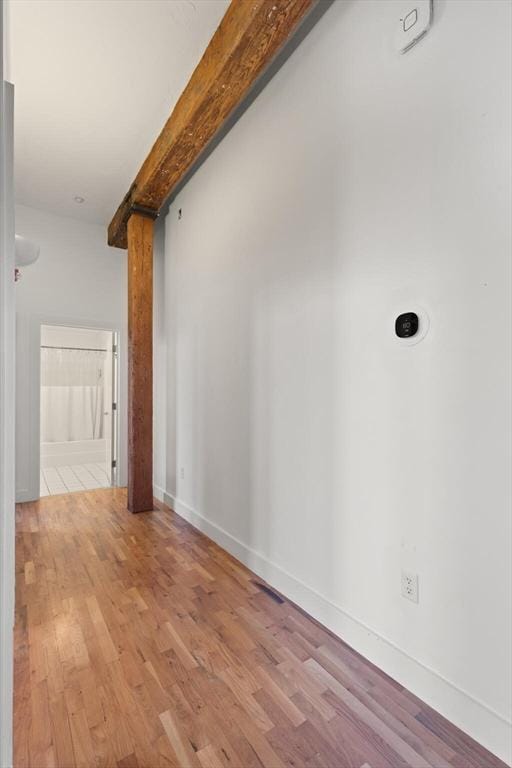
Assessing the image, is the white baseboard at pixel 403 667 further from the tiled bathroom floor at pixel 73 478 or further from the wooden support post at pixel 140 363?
the tiled bathroom floor at pixel 73 478

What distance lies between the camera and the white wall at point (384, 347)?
121cm

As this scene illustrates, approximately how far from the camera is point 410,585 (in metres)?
1.41

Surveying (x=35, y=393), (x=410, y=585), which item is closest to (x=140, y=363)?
(x=35, y=393)

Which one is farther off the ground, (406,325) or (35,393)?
(406,325)

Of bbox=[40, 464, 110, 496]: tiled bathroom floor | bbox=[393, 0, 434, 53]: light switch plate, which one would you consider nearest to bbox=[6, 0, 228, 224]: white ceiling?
bbox=[393, 0, 434, 53]: light switch plate

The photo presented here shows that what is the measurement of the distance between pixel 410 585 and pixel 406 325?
3.35 ft

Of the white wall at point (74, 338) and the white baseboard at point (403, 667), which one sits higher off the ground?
the white wall at point (74, 338)

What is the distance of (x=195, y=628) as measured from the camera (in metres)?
1.77

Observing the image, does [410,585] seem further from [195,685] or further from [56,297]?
[56,297]

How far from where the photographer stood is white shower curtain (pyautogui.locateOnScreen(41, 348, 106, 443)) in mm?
6281

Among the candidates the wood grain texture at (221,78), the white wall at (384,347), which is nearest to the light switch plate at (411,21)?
the white wall at (384,347)

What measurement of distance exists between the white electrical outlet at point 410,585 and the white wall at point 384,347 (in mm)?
33

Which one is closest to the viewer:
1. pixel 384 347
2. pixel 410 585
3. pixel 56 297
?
pixel 410 585

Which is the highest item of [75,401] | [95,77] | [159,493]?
[95,77]
